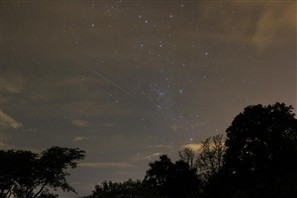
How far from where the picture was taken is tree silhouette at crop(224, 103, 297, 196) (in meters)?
55.5

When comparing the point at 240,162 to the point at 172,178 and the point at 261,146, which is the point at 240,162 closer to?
the point at 261,146

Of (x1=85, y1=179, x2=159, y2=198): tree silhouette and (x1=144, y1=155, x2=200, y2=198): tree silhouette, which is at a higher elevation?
(x1=144, y1=155, x2=200, y2=198): tree silhouette

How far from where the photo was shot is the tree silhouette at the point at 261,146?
55.5m

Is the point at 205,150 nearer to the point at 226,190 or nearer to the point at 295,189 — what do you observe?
the point at 226,190

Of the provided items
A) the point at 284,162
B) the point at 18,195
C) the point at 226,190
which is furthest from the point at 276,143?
the point at 18,195

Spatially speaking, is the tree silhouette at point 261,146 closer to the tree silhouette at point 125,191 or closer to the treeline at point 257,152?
the treeline at point 257,152

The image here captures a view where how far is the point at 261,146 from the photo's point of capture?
57.1 metres

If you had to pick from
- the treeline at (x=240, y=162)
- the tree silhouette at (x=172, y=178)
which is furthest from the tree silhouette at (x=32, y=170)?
the tree silhouette at (x=172, y=178)

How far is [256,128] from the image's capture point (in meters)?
59.1

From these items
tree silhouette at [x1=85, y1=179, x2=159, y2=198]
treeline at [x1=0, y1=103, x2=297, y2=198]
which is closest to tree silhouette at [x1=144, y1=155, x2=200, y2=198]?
treeline at [x1=0, y1=103, x2=297, y2=198]

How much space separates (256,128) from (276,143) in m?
3.76

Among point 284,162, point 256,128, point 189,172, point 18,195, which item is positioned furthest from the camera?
point 189,172

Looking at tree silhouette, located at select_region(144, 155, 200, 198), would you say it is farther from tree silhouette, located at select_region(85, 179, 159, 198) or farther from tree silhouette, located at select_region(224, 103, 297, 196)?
tree silhouette, located at select_region(85, 179, 159, 198)

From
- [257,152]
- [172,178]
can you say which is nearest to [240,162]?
[257,152]
